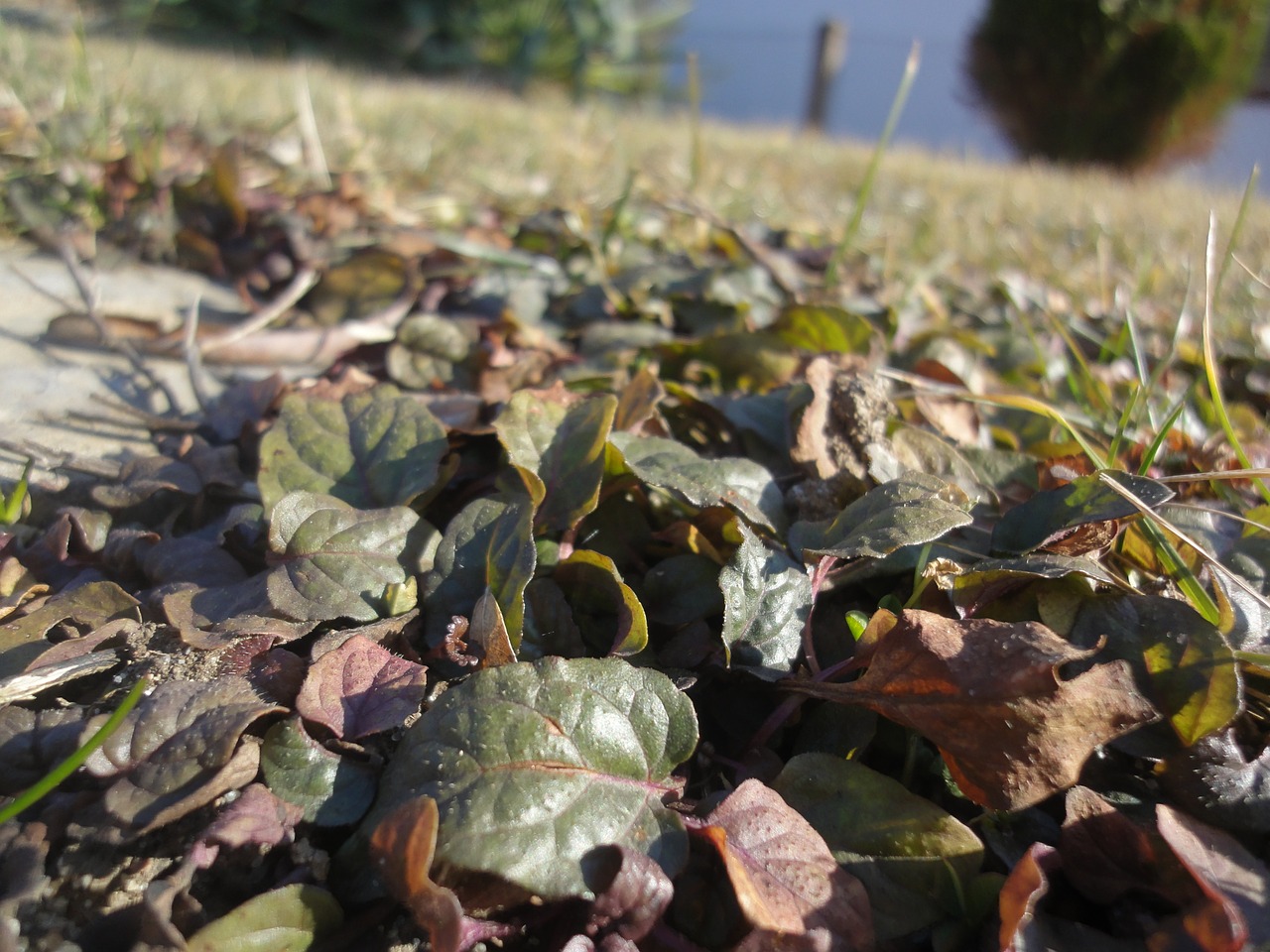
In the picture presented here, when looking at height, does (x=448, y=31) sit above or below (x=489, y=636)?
above

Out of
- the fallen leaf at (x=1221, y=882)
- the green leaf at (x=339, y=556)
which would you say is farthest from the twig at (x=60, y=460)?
the fallen leaf at (x=1221, y=882)

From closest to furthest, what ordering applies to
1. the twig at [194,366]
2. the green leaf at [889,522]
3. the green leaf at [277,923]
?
1. the green leaf at [277,923]
2. the green leaf at [889,522]
3. the twig at [194,366]

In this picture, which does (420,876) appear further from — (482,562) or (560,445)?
(560,445)

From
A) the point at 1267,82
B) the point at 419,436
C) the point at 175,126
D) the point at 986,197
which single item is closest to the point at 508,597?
the point at 419,436

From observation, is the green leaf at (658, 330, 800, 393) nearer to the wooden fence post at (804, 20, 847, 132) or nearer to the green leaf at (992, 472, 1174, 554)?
the green leaf at (992, 472, 1174, 554)

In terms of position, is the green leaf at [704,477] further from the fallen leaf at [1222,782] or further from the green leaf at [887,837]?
the fallen leaf at [1222,782]

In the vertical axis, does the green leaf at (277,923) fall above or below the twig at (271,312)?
below

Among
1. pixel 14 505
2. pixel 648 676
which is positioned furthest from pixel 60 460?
pixel 648 676
